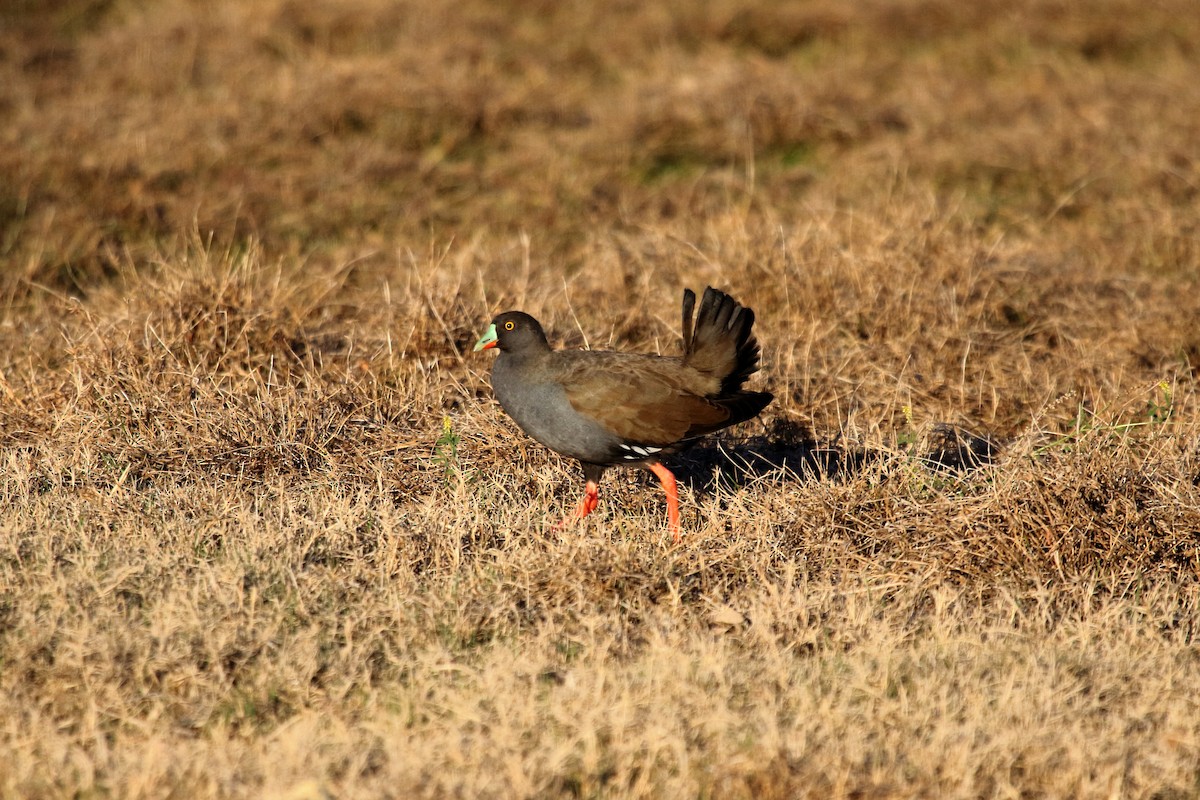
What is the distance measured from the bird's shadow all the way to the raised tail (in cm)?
46

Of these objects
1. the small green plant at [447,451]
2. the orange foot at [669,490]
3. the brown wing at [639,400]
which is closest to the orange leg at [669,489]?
the orange foot at [669,490]

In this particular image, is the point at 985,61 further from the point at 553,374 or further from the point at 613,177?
the point at 553,374

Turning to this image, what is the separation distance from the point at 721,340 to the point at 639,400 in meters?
0.45

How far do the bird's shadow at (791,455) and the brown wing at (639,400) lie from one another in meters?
0.43

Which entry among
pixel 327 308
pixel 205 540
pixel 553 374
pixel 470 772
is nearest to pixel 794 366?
pixel 553 374

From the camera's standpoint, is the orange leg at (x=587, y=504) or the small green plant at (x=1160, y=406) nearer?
the orange leg at (x=587, y=504)

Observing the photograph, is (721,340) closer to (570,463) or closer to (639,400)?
(639,400)

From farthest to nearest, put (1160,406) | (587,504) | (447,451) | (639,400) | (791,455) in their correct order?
(791,455)
(1160,406)
(447,451)
(587,504)
(639,400)

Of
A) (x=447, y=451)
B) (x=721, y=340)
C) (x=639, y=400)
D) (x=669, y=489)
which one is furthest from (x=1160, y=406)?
(x=447, y=451)

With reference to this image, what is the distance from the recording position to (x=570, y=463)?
5.63 metres

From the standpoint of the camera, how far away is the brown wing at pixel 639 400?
5004 millimetres

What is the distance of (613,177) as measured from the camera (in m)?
9.66

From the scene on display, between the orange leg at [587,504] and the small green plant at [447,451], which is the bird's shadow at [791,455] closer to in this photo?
the orange leg at [587,504]

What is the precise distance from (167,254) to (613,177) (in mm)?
3346
